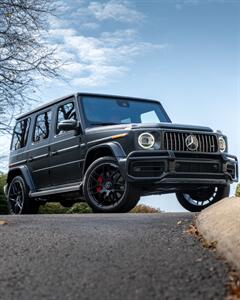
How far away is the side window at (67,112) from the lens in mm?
9250

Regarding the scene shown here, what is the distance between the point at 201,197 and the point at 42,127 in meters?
3.29

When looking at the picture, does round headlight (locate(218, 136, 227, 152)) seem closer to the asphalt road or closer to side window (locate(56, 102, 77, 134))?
side window (locate(56, 102, 77, 134))

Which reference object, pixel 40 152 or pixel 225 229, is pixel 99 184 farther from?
pixel 225 229

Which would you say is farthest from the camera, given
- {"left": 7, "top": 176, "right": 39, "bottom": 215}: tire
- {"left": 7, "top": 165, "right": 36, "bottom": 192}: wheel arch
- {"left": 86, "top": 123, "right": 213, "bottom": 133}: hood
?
{"left": 7, "top": 176, "right": 39, "bottom": 215}: tire

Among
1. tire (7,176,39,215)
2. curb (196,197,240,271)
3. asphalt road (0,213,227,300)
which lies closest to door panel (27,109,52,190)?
tire (7,176,39,215)

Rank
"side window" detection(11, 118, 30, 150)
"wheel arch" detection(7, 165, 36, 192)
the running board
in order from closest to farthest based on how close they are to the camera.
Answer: the running board < "wheel arch" detection(7, 165, 36, 192) < "side window" detection(11, 118, 30, 150)

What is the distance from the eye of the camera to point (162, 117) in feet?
33.2

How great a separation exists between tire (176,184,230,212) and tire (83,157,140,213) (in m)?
1.70

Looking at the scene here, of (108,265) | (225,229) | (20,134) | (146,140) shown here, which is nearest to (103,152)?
(146,140)

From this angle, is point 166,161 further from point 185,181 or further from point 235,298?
point 235,298

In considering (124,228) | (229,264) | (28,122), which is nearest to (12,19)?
(28,122)

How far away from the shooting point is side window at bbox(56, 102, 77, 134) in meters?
9.25

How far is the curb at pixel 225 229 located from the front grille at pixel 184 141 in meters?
2.03

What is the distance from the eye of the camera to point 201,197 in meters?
9.27
